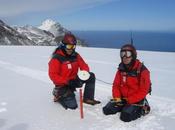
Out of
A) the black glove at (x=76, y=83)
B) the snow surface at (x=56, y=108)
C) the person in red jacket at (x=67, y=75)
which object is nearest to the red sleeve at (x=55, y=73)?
the person in red jacket at (x=67, y=75)

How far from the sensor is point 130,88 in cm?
608

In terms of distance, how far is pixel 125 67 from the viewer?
6035 mm

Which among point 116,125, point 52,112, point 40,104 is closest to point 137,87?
point 116,125

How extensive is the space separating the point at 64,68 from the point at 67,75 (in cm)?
17

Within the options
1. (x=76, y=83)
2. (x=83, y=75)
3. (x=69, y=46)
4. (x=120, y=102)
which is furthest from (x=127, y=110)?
(x=69, y=46)

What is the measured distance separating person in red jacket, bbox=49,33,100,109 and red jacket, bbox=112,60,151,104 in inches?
28.9

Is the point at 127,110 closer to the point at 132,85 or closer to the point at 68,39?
the point at 132,85

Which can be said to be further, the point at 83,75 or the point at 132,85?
the point at 83,75

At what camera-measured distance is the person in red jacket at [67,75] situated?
6.55 m

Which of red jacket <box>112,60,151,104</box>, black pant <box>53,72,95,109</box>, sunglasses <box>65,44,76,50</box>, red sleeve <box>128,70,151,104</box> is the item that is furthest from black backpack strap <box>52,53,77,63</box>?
red sleeve <box>128,70,151,104</box>

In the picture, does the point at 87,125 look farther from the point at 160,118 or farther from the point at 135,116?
the point at 160,118

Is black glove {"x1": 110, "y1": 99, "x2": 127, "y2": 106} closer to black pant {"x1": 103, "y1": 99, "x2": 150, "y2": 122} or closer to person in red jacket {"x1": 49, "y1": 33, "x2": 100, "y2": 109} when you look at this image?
black pant {"x1": 103, "y1": 99, "x2": 150, "y2": 122}

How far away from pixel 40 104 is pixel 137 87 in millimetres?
2224

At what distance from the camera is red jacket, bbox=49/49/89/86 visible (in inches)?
258
